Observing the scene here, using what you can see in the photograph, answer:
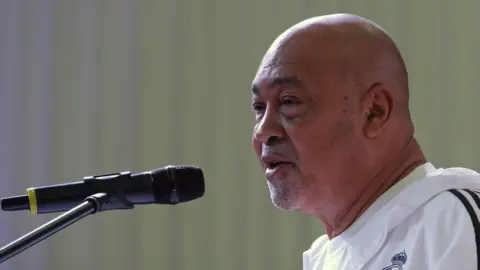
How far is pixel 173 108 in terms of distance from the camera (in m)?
2.28

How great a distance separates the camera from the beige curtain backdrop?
218 cm

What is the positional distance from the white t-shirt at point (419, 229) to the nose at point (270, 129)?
19 cm

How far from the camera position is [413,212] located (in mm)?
1121

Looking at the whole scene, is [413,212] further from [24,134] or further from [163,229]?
[24,134]

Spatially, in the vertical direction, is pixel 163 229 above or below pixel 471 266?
below

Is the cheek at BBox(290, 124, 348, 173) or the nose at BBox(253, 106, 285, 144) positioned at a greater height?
the nose at BBox(253, 106, 285, 144)

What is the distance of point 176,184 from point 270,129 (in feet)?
0.66

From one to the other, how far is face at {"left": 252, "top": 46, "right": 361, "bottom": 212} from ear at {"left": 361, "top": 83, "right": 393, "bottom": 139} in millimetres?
18

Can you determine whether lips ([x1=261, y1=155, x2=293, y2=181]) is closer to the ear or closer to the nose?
the nose

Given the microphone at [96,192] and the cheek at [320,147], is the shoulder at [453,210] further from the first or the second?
the microphone at [96,192]

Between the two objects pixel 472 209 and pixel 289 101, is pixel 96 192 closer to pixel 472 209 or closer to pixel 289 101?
pixel 289 101

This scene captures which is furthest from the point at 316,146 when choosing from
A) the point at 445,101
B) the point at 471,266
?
the point at 445,101

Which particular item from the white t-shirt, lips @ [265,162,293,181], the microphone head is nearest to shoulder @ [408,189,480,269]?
the white t-shirt

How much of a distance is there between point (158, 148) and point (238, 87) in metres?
0.30
